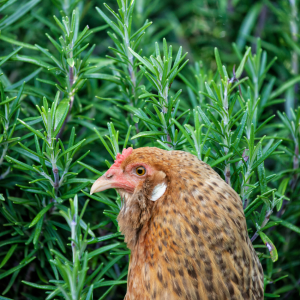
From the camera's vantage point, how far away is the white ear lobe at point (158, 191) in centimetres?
128

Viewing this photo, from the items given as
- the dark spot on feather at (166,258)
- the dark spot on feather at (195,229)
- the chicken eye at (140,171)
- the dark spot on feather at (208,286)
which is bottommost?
the dark spot on feather at (208,286)

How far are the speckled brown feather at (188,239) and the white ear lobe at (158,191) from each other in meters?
0.02

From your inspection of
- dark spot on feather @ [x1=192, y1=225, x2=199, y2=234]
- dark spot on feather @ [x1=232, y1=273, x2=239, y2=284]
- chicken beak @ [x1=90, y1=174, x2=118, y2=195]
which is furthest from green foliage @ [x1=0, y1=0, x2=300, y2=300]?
dark spot on feather @ [x1=192, y1=225, x2=199, y2=234]

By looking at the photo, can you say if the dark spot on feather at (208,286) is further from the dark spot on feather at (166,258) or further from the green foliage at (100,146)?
the green foliage at (100,146)

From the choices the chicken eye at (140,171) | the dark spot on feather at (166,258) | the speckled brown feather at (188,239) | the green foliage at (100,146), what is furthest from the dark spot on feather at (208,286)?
the chicken eye at (140,171)

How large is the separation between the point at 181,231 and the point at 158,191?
0.17 metres

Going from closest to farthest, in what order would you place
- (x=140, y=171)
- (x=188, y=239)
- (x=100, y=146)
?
(x=188, y=239)
(x=140, y=171)
(x=100, y=146)

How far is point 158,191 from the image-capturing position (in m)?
1.29

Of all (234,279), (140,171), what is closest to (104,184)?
(140,171)

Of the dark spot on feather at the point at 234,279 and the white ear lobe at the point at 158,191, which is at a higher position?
the white ear lobe at the point at 158,191

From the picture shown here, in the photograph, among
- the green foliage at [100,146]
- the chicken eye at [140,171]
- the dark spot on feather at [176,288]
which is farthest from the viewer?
the green foliage at [100,146]

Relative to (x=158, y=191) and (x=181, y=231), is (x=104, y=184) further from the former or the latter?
(x=181, y=231)

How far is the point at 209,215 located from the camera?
A: 120cm

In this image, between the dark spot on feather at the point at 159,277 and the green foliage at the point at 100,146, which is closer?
the dark spot on feather at the point at 159,277
